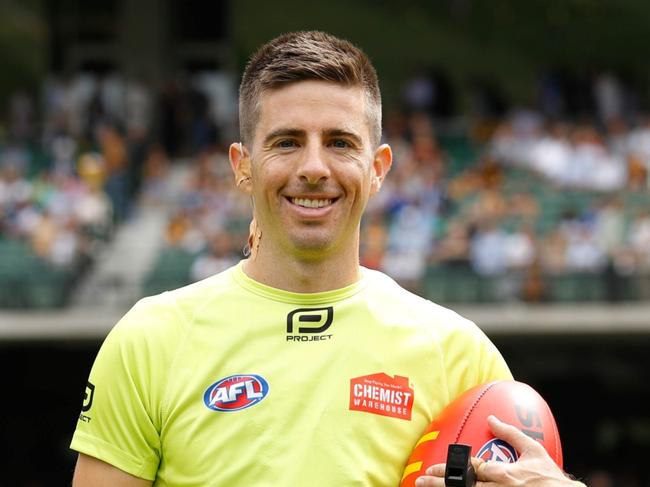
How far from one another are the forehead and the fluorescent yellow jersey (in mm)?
414

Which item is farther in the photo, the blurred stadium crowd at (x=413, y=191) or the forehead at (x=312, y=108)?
the blurred stadium crowd at (x=413, y=191)

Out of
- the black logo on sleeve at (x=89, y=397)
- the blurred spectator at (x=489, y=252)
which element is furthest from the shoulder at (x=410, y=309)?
the blurred spectator at (x=489, y=252)

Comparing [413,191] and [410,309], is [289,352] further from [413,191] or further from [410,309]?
[413,191]

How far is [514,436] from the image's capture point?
132 inches

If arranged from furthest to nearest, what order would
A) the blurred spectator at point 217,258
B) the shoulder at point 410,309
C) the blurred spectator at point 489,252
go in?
1. the blurred spectator at point 489,252
2. the blurred spectator at point 217,258
3. the shoulder at point 410,309

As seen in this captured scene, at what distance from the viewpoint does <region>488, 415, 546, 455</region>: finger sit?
334 centimetres

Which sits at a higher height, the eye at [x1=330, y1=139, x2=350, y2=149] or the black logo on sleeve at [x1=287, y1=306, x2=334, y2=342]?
the eye at [x1=330, y1=139, x2=350, y2=149]

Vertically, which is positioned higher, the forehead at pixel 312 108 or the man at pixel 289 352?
the forehead at pixel 312 108

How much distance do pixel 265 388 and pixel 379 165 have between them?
2.02 ft

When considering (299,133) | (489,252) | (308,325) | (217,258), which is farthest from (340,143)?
(489,252)

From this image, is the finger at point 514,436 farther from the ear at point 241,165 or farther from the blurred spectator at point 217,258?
the blurred spectator at point 217,258

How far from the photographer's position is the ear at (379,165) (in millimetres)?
3535

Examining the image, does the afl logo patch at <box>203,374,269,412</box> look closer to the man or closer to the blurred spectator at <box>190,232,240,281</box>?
the man

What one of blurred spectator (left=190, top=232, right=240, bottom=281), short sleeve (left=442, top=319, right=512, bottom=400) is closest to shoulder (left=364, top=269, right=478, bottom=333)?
short sleeve (left=442, top=319, right=512, bottom=400)
